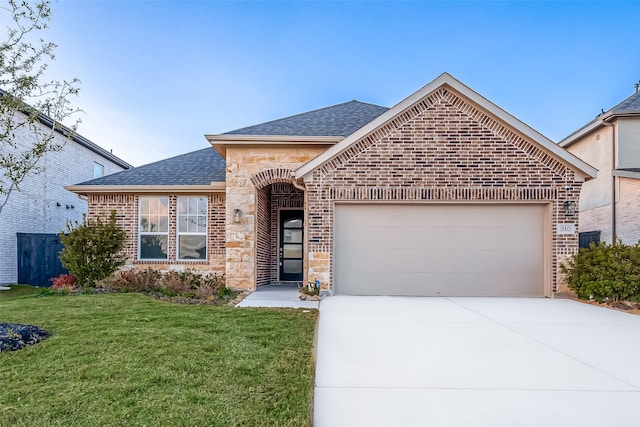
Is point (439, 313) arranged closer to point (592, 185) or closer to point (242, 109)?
point (592, 185)

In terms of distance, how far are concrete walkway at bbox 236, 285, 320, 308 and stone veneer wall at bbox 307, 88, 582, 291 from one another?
934 millimetres

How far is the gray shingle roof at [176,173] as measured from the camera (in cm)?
1152

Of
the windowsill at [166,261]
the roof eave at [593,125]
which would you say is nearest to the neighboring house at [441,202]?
the windowsill at [166,261]

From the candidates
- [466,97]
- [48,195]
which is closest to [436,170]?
[466,97]

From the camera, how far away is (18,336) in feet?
15.9

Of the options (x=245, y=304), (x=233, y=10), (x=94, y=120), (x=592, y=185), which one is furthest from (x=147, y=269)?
(x=592, y=185)

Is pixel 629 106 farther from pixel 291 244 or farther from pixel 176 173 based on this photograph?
pixel 176 173

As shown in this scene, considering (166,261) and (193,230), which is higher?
(193,230)

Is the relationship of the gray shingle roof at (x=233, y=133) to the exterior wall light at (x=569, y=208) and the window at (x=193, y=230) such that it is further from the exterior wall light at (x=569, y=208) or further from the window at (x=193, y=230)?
the exterior wall light at (x=569, y=208)

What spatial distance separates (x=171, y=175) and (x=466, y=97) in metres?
8.99

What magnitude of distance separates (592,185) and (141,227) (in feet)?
53.8

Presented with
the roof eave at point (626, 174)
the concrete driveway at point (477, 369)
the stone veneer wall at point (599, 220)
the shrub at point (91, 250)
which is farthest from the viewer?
the stone veneer wall at point (599, 220)

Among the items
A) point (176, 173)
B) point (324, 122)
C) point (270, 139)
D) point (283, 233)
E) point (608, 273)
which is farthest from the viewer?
point (283, 233)

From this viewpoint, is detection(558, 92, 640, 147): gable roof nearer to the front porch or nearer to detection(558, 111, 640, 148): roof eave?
detection(558, 111, 640, 148): roof eave
